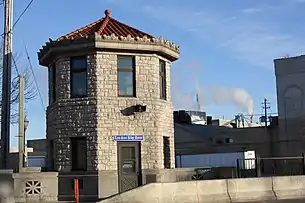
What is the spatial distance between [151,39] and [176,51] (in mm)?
2089

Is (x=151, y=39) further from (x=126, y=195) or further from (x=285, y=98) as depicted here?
(x=285, y=98)

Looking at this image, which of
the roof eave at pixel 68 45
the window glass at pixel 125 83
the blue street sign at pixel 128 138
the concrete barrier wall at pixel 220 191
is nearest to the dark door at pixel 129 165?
the blue street sign at pixel 128 138

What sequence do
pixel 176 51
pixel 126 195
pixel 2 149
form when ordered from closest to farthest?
pixel 126 195 < pixel 2 149 < pixel 176 51

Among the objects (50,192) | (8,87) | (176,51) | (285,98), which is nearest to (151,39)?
(176,51)

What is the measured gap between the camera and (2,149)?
74.4 feet

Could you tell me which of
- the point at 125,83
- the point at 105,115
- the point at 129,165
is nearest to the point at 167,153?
the point at 129,165

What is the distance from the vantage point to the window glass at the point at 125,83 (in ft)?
78.3

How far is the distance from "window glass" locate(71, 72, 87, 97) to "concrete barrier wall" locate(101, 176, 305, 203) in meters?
5.92

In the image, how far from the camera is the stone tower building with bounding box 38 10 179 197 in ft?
75.7

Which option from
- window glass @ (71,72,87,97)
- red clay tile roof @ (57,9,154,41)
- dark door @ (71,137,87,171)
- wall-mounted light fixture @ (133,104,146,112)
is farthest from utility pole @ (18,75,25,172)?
wall-mounted light fixture @ (133,104,146,112)

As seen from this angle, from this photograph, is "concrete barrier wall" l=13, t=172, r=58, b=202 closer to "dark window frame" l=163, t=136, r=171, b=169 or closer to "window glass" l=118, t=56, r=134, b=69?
"dark window frame" l=163, t=136, r=171, b=169

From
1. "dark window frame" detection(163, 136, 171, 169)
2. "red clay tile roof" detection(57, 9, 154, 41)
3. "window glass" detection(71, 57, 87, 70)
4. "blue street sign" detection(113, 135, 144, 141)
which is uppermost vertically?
"red clay tile roof" detection(57, 9, 154, 41)

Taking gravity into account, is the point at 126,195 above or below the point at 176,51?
below

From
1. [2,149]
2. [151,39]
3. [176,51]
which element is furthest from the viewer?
[176,51]
